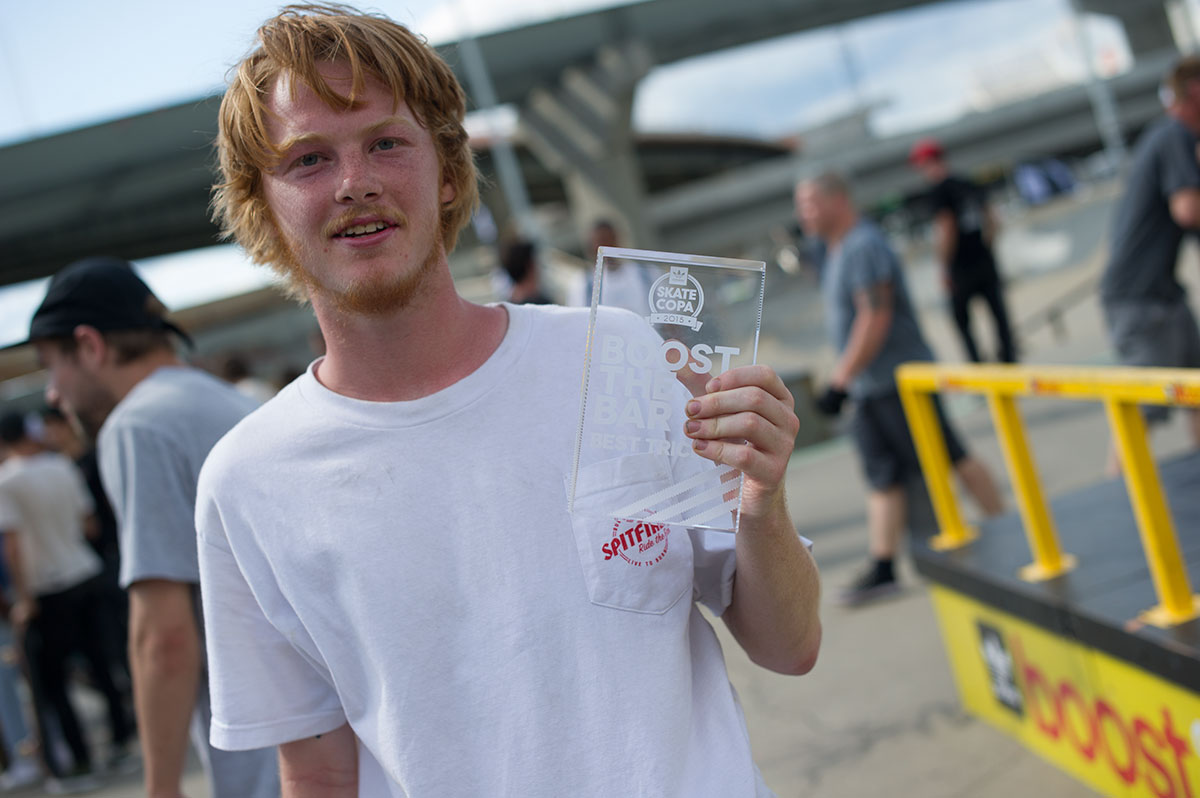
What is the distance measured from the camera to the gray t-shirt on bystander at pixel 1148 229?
4195mm

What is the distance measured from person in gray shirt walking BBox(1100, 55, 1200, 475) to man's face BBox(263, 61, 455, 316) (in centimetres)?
381

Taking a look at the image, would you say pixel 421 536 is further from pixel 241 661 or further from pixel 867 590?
pixel 867 590

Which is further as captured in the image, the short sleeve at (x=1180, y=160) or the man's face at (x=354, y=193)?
the short sleeve at (x=1180, y=160)

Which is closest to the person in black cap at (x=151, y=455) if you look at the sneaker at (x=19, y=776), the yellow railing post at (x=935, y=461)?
the yellow railing post at (x=935, y=461)

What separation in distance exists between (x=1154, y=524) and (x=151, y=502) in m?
2.46

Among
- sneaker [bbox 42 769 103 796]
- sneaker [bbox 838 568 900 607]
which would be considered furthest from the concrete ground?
sneaker [bbox 42 769 103 796]

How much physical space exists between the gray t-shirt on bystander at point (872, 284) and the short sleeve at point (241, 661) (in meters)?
3.91

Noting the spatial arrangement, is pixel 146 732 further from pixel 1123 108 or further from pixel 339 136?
pixel 1123 108

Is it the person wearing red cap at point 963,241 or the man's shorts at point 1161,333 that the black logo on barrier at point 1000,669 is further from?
the person wearing red cap at point 963,241

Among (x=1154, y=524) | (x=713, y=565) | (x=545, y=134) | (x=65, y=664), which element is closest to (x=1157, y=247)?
(x=1154, y=524)

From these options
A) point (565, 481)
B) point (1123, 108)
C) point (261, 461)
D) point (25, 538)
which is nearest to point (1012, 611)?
point (565, 481)

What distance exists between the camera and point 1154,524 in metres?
2.63

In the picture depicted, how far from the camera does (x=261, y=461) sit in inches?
57.2

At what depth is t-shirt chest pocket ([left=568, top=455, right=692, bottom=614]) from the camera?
1293 mm
